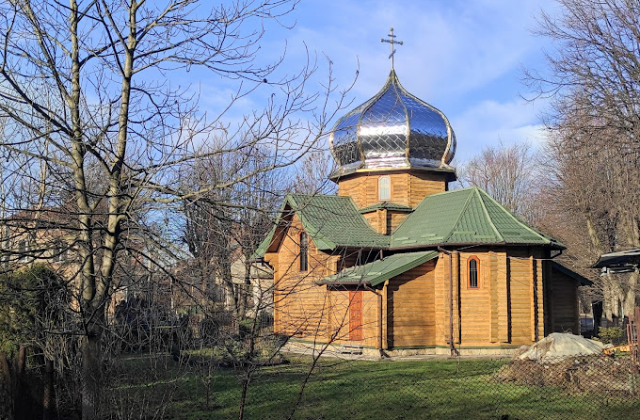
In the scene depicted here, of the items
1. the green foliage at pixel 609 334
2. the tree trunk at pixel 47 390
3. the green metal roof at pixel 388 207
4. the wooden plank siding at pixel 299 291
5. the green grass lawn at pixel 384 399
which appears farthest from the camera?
the green metal roof at pixel 388 207

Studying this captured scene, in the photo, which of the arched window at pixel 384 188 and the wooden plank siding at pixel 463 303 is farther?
the arched window at pixel 384 188

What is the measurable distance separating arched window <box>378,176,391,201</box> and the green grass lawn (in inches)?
384

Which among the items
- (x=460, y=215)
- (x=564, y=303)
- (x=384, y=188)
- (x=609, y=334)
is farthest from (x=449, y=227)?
(x=609, y=334)

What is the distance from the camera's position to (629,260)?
12.5m

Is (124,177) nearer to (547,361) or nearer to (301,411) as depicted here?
(301,411)

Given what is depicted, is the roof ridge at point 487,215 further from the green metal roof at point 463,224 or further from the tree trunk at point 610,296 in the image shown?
the tree trunk at point 610,296

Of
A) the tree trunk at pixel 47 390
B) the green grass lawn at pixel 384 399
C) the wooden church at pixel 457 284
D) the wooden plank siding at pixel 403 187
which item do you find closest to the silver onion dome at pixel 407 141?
the wooden plank siding at pixel 403 187

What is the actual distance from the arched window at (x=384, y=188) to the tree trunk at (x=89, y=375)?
19.4 meters

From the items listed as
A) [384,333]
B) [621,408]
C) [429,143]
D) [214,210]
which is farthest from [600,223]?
[214,210]

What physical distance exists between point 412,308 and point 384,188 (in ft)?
17.5

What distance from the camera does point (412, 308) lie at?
827 inches

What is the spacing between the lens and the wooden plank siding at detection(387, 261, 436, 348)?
20.6m

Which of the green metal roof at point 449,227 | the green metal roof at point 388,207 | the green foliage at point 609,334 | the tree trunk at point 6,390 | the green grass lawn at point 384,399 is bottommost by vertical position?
the green grass lawn at point 384,399

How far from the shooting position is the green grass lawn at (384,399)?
10.5m
